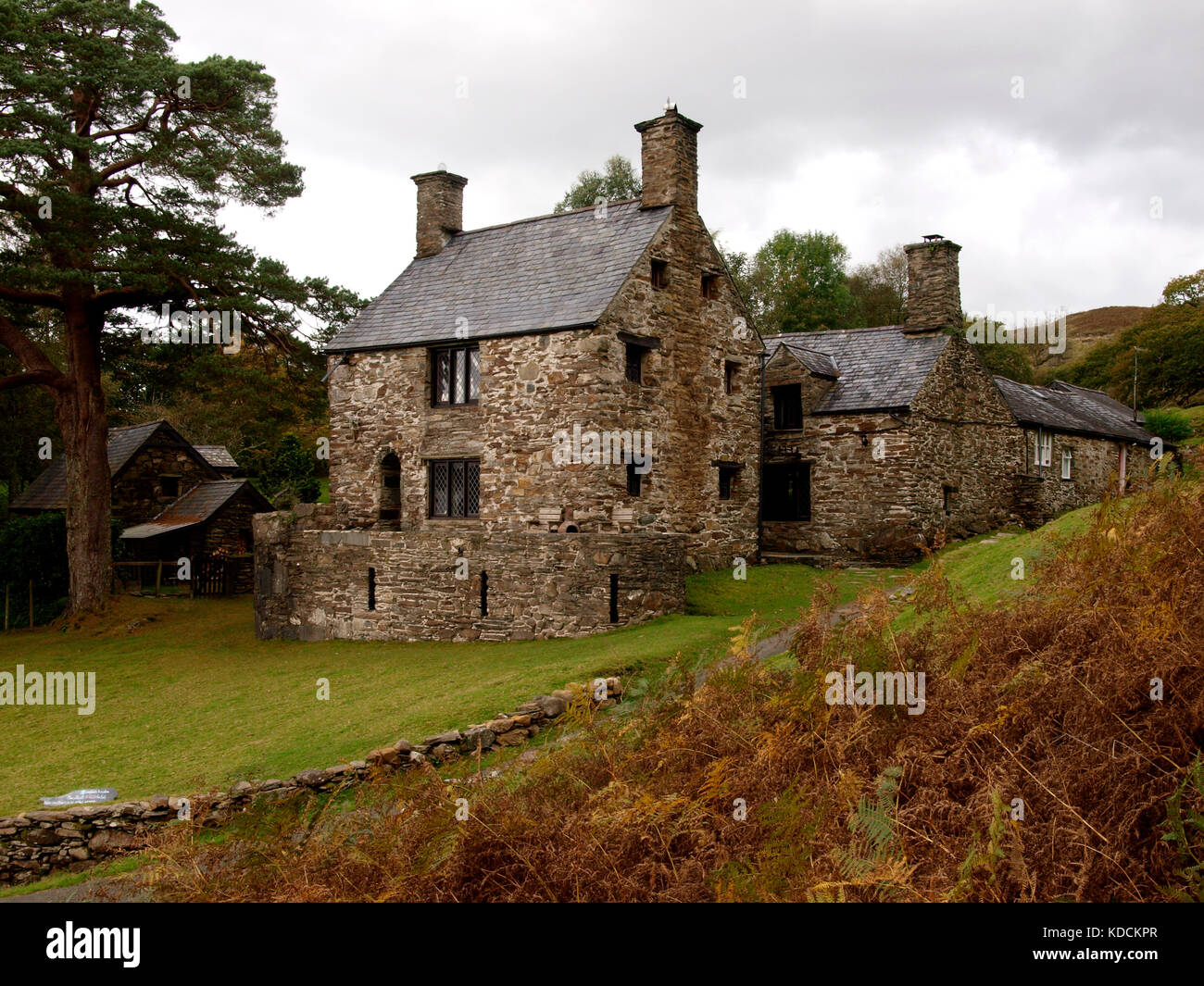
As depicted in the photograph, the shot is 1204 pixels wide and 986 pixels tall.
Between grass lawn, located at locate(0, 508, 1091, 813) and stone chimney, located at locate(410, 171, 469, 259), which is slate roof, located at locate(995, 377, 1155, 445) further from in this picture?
stone chimney, located at locate(410, 171, 469, 259)

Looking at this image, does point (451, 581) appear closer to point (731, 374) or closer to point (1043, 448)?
point (731, 374)

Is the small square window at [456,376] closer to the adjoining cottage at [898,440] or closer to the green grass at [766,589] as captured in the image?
the green grass at [766,589]

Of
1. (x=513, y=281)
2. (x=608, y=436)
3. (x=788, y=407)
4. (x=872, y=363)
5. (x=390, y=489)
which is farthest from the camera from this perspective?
(x=788, y=407)

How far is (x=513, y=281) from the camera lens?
2445cm

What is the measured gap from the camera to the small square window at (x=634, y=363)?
2253 cm

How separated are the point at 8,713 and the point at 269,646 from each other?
5.82 meters

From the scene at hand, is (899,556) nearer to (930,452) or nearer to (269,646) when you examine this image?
(930,452)

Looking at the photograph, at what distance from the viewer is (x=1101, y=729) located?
655cm

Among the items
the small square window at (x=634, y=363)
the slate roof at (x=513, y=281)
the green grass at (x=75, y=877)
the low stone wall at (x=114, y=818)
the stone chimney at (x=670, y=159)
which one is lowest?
the green grass at (x=75, y=877)

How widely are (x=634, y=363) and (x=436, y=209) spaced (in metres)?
9.74

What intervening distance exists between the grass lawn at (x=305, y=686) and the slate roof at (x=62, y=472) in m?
14.9

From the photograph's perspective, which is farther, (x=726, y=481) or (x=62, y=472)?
(x=62, y=472)

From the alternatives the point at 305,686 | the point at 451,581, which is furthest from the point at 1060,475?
the point at 305,686

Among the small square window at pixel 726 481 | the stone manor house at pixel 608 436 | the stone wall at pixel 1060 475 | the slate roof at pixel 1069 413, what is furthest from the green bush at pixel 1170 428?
the small square window at pixel 726 481
